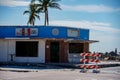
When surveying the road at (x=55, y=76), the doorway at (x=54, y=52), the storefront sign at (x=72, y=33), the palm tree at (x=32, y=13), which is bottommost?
the road at (x=55, y=76)

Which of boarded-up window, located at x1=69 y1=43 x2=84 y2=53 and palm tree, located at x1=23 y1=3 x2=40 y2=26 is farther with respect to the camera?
palm tree, located at x1=23 y1=3 x2=40 y2=26

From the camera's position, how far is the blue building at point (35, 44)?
3988 cm

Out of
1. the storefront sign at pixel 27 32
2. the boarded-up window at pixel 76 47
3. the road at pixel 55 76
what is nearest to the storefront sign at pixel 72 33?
the boarded-up window at pixel 76 47

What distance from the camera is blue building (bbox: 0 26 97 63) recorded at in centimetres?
3988

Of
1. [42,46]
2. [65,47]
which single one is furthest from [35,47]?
[65,47]

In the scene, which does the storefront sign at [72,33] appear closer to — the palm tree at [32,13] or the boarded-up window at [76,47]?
the boarded-up window at [76,47]

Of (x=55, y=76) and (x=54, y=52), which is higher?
(x=54, y=52)

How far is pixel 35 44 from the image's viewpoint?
40.2 m

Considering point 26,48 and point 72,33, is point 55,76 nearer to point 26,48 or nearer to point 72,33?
point 26,48

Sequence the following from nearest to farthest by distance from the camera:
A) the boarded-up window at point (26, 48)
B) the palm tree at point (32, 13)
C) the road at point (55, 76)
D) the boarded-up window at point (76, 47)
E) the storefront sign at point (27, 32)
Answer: the road at point (55, 76)
the boarded-up window at point (26, 48)
the storefront sign at point (27, 32)
the boarded-up window at point (76, 47)
the palm tree at point (32, 13)

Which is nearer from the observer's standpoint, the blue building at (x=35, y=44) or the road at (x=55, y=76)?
the road at (x=55, y=76)

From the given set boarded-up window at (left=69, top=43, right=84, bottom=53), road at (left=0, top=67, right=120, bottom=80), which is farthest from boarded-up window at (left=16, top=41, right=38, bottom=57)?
road at (left=0, top=67, right=120, bottom=80)

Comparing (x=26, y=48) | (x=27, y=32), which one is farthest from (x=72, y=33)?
(x=26, y=48)

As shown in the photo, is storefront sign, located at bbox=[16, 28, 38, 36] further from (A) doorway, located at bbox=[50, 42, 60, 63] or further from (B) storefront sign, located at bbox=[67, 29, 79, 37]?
(B) storefront sign, located at bbox=[67, 29, 79, 37]
